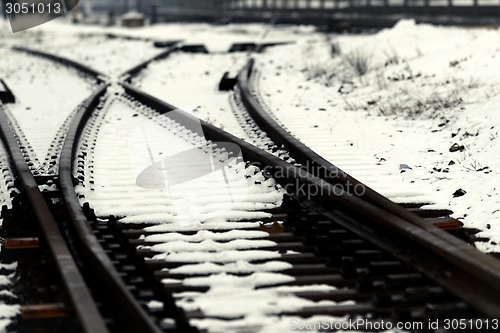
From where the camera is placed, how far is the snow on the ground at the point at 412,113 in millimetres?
7113

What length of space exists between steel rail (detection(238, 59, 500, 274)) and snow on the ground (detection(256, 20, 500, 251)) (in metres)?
0.46

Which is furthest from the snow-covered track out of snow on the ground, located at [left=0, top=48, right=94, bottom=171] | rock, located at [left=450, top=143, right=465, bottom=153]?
snow on the ground, located at [left=0, top=48, right=94, bottom=171]

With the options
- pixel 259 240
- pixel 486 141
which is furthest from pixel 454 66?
pixel 259 240

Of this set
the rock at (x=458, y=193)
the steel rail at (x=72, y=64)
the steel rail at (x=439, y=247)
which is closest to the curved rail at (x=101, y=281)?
the steel rail at (x=439, y=247)

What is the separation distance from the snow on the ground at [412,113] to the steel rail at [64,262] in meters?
2.88

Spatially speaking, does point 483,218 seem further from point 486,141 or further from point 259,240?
point 486,141

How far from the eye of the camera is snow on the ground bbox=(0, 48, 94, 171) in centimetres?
1030

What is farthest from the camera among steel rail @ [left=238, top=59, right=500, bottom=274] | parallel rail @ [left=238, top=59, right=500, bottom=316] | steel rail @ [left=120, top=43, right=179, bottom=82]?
steel rail @ [left=120, top=43, right=179, bottom=82]

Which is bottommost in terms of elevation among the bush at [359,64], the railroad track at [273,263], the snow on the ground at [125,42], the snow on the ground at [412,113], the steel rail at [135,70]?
the snow on the ground at [125,42]

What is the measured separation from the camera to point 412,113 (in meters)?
10.8

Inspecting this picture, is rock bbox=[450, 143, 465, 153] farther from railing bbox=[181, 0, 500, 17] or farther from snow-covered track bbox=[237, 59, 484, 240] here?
railing bbox=[181, 0, 500, 17]

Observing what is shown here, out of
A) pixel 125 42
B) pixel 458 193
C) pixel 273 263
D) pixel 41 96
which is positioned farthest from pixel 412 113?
pixel 125 42

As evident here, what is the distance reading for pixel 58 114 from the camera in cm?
1201

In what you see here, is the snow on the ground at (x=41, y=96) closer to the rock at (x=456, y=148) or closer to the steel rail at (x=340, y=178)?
the steel rail at (x=340, y=178)
